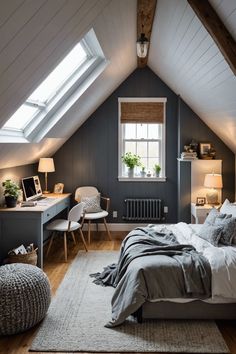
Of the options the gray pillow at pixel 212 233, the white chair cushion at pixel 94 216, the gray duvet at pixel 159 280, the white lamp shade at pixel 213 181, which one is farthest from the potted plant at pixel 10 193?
the white lamp shade at pixel 213 181

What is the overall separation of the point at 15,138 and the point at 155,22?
2142 millimetres

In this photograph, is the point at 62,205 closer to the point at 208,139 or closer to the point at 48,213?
the point at 48,213

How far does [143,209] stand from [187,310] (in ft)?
11.6

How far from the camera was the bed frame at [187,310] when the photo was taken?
11.0 feet

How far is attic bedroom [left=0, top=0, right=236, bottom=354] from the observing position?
304cm

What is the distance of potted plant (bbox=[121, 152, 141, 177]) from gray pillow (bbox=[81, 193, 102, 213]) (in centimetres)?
88

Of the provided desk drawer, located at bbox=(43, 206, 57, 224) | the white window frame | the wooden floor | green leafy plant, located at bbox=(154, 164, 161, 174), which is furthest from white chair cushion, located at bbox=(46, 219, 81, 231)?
green leafy plant, located at bbox=(154, 164, 161, 174)

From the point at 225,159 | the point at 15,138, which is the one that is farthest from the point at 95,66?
the point at 225,159

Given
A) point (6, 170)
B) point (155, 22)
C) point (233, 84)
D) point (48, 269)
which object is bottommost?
point (48, 269)

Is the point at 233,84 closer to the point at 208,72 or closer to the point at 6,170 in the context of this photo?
the point at 208,72

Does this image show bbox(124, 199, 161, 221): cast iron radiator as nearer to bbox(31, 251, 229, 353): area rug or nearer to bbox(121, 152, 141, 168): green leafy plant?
bbox(121, 152, 141, 168): green leafy plant

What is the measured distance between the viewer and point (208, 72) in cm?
424

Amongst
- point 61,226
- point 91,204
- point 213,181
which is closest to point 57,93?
point 61,226

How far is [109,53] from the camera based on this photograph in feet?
14.8
